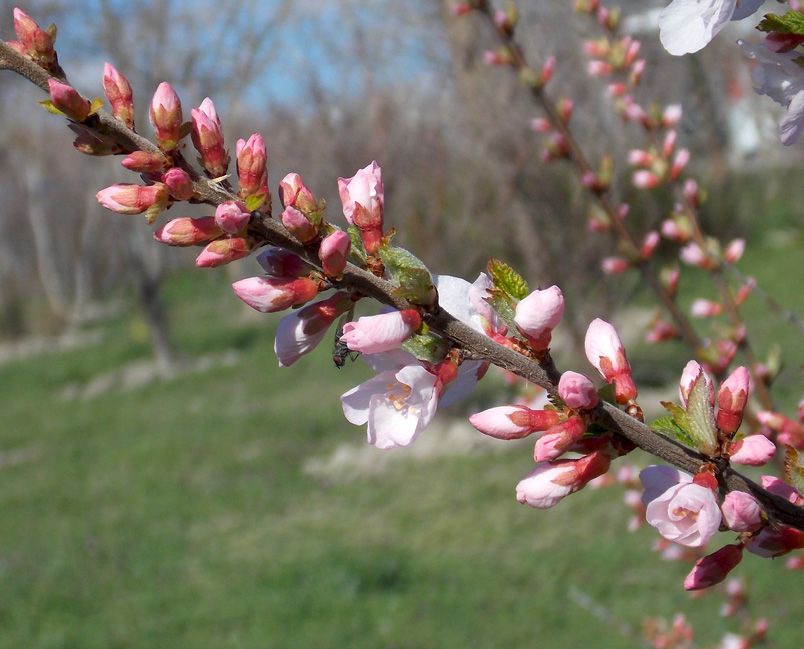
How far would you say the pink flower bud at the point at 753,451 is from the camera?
85 cm

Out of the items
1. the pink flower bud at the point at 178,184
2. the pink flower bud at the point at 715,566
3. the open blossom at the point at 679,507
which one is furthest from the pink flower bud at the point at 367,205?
the pink flower bud at the point at 715,566

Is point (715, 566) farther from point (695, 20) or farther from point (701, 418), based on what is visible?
point (695, 20)

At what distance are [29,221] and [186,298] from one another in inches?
308

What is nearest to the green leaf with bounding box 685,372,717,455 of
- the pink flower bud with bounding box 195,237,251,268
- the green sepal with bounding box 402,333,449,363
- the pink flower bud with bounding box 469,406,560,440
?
the pink flower bud with bounding box 469,406,560,440

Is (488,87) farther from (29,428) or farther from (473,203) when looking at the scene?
(29,428)

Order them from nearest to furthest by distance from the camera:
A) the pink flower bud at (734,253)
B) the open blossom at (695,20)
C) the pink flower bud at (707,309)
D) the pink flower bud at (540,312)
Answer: the open blossom at (695,20)
the pink flower bud at (540,312)
the pink flower bud at (734,253)
the pink flower bud at (707,309)

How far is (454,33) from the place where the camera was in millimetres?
6574

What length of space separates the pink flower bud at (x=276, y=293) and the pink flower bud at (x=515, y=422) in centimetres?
23

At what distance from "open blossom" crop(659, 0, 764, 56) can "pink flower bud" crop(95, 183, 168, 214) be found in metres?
0.54

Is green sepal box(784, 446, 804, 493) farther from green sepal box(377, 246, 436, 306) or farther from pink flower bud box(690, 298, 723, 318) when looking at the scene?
pink flower bud box(690, 298, 723, 318)

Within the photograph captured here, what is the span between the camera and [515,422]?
883mm

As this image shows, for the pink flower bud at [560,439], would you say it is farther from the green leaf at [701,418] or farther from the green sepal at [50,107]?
the green sepal at [50,107]

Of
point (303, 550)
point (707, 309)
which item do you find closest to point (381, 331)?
point (707, 309)

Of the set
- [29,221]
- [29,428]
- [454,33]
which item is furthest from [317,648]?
[29,221]
